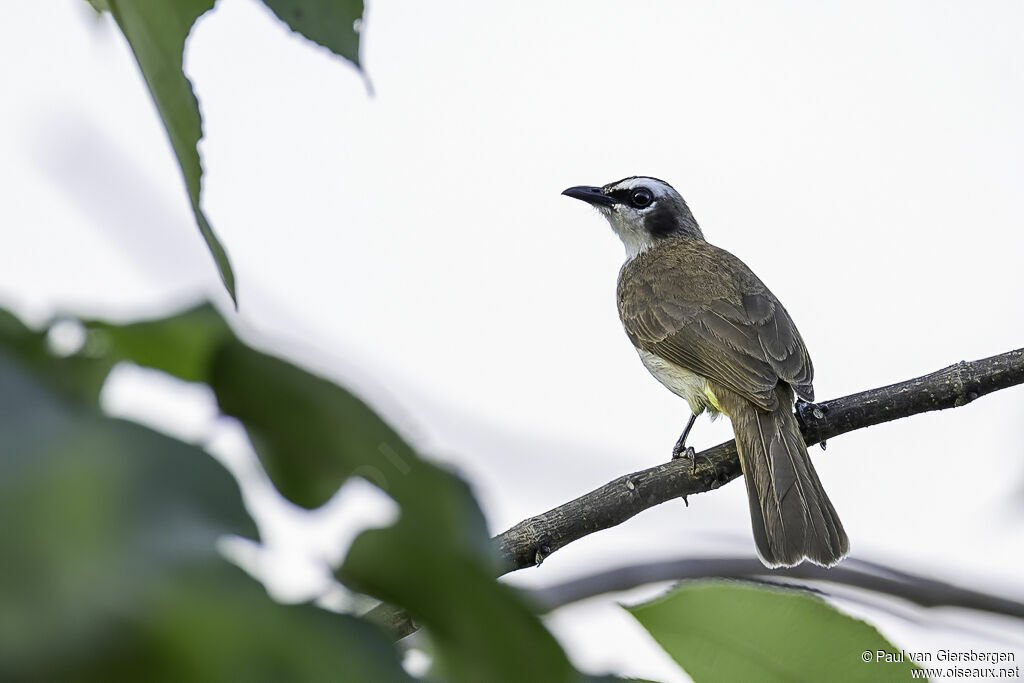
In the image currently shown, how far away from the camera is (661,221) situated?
7.83 metres

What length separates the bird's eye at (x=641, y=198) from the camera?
7898mm

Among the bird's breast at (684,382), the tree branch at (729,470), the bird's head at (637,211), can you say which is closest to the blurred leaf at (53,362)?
the tree branch at (729,470)

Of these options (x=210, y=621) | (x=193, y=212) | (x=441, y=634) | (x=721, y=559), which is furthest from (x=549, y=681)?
(x=721, y=559)

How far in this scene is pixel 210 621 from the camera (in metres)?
0.46

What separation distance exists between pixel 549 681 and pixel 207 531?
19cm

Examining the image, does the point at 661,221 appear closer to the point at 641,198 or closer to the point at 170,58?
the point at 641,198

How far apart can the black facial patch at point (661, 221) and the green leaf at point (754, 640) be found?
20.4ft

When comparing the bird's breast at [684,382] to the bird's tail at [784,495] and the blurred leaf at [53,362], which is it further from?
the blurred leaf at [53,362]

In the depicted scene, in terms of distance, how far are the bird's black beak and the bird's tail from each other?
10.2 feet

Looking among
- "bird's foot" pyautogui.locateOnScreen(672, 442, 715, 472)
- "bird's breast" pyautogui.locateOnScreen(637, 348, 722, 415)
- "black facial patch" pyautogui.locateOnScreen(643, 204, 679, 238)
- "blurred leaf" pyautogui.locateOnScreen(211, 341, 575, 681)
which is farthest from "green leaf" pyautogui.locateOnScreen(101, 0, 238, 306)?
"black facial patch" pyautogui.locateOnScreen(643, 204, 679, 238)

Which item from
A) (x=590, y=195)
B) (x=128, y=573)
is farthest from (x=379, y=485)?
(x=590, y=195)

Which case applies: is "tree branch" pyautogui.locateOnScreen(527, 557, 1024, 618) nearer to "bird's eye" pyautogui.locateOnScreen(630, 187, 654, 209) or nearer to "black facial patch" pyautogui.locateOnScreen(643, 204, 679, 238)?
"black facial patch" pyautogui.locateOnScreen(643, 204, 679, 238)

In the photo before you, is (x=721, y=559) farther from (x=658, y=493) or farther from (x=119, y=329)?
(x=119, y=329)

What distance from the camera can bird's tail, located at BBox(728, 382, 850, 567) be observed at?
443 cm
